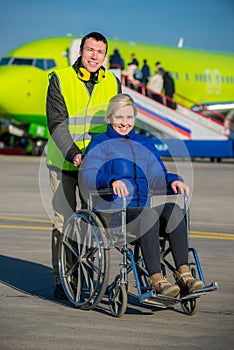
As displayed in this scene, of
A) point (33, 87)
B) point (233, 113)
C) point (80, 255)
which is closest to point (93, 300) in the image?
point (80, 255)

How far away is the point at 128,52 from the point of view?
33.7 m

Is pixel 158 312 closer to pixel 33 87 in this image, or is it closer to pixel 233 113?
pixel 33 87

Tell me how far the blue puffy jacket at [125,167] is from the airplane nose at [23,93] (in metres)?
23.1

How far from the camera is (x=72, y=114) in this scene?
748cm

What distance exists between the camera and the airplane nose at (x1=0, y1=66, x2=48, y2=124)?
98.6 feet

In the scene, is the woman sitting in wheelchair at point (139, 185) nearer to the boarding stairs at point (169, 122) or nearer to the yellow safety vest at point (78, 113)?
the yellow safety vest at point (78, 113)

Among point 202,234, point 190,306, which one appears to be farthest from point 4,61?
point 190,306

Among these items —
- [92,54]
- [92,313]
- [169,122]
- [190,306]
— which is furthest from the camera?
[169,122]

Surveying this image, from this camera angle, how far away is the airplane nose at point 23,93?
30.1 meters

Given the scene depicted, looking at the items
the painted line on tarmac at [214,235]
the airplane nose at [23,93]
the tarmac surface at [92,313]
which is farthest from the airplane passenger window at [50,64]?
the painted line on tarmac at [214,235]

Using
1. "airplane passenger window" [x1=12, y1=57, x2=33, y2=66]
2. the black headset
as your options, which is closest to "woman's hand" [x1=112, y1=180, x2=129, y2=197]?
the black headset

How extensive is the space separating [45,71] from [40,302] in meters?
23.8

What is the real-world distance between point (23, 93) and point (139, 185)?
23.5 m

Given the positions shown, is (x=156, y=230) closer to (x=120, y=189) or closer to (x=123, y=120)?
(x=120, y=189)
